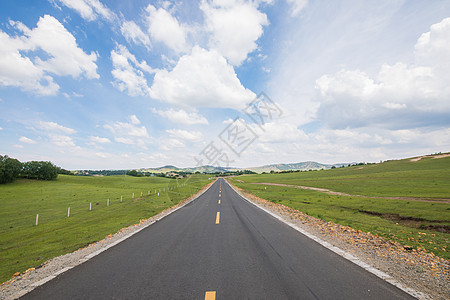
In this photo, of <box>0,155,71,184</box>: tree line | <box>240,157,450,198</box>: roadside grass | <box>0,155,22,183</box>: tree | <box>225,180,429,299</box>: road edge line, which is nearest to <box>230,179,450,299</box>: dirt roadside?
<box>225,180,429,299</box>: road edge line

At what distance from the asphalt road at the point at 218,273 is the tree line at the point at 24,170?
2851 inches

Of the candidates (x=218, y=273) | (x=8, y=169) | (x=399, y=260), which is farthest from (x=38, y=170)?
(x=399, y=260)

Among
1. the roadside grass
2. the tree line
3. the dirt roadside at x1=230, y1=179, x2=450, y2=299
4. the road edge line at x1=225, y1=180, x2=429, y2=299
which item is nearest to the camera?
the road edge line at x1=225, y1=180, x2=429, y2=299

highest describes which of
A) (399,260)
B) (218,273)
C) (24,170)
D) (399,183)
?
(24,170)

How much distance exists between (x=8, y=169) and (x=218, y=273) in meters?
77.4

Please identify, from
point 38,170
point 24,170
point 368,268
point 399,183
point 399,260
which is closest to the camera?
point 368,268

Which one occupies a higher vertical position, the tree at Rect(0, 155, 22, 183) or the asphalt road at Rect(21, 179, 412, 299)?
the tree at Rect(0, 155, 22, 183)

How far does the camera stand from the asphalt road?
3941mm

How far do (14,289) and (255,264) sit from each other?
5.82 m

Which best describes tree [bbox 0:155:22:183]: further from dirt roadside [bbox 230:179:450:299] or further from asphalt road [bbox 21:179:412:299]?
dirt roadside [bbox 230:179:450:299]

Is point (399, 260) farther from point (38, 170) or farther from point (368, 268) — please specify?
point (38, 170)

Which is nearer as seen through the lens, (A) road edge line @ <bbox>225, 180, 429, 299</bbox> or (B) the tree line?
(A) road edge line @ <bbox>225, 180, 429, 299</bbox>

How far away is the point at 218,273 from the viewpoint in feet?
15.7

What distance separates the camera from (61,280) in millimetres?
4637
